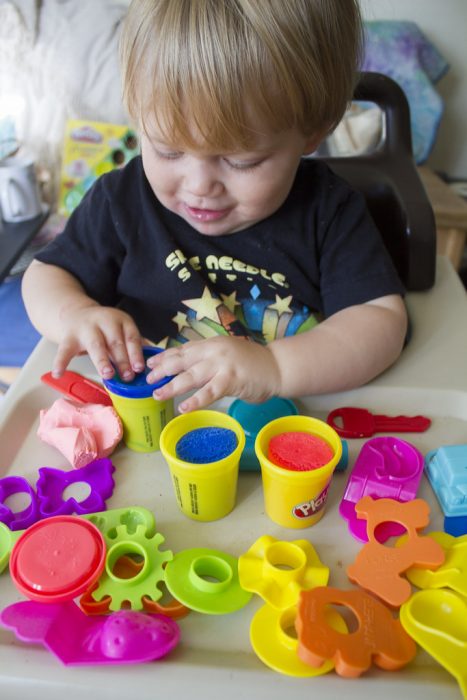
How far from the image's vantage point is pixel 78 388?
0.65 m

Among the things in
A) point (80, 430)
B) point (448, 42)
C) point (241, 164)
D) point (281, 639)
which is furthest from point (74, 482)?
point (448, 42)

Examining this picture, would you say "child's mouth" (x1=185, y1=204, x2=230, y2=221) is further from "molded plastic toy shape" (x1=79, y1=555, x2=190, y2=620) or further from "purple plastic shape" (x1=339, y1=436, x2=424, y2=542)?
"molded plastic toy shape" (x1=79, y1=555, x2=190, y2=620)

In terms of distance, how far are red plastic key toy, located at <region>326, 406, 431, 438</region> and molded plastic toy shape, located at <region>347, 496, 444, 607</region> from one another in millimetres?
106

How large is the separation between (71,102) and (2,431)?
1.22m

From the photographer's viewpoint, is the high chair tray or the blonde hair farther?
the blonde hair

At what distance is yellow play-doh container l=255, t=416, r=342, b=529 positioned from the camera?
483mm

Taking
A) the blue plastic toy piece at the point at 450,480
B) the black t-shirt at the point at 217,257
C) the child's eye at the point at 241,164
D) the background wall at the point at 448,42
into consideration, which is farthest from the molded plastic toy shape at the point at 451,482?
the background wall at the point at 448,42

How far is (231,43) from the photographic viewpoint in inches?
19.9

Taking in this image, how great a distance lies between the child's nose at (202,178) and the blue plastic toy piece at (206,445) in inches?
9.5

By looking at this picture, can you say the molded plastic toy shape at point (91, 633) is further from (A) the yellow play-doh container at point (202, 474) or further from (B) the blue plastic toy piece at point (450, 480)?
(B) the blue plastic toy piece at point (450, 480)

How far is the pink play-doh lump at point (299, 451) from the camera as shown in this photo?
0.51 meters

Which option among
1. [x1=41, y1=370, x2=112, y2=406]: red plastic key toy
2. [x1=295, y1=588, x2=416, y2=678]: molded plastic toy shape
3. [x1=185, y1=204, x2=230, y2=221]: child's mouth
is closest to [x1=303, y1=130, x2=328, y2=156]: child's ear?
[x1=185, y1=204, x2=230, y2=221]: child's mouth

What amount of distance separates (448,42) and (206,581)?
6.05 ft

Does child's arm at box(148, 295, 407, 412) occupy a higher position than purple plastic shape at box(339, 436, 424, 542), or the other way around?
child's arm at box(148, 295, 407, 412)
